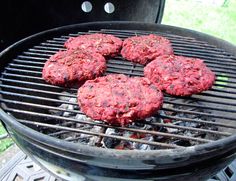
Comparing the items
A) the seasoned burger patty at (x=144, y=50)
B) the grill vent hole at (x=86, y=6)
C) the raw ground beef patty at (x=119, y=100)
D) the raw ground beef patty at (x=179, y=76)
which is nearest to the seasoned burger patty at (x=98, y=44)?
the seasoned burger patty at (x=144, y=50)

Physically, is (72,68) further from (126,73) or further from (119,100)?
(119,100)

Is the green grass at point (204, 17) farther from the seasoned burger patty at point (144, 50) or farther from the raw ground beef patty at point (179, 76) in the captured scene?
the raw ground beef patty at point (179, 76)

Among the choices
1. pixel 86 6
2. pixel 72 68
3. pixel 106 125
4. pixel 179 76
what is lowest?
pixel 106 125

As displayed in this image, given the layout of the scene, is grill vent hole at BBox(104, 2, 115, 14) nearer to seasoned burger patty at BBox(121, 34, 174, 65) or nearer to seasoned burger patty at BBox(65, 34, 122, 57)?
seasoned burger patty at BBox(65, 34, 122, 57)

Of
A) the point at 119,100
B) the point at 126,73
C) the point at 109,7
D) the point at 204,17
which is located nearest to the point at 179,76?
the point at 126,73

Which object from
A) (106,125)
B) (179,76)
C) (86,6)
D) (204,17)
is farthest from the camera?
(204,17)

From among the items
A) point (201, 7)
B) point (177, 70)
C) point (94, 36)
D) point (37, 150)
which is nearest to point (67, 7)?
point (94, 36)
